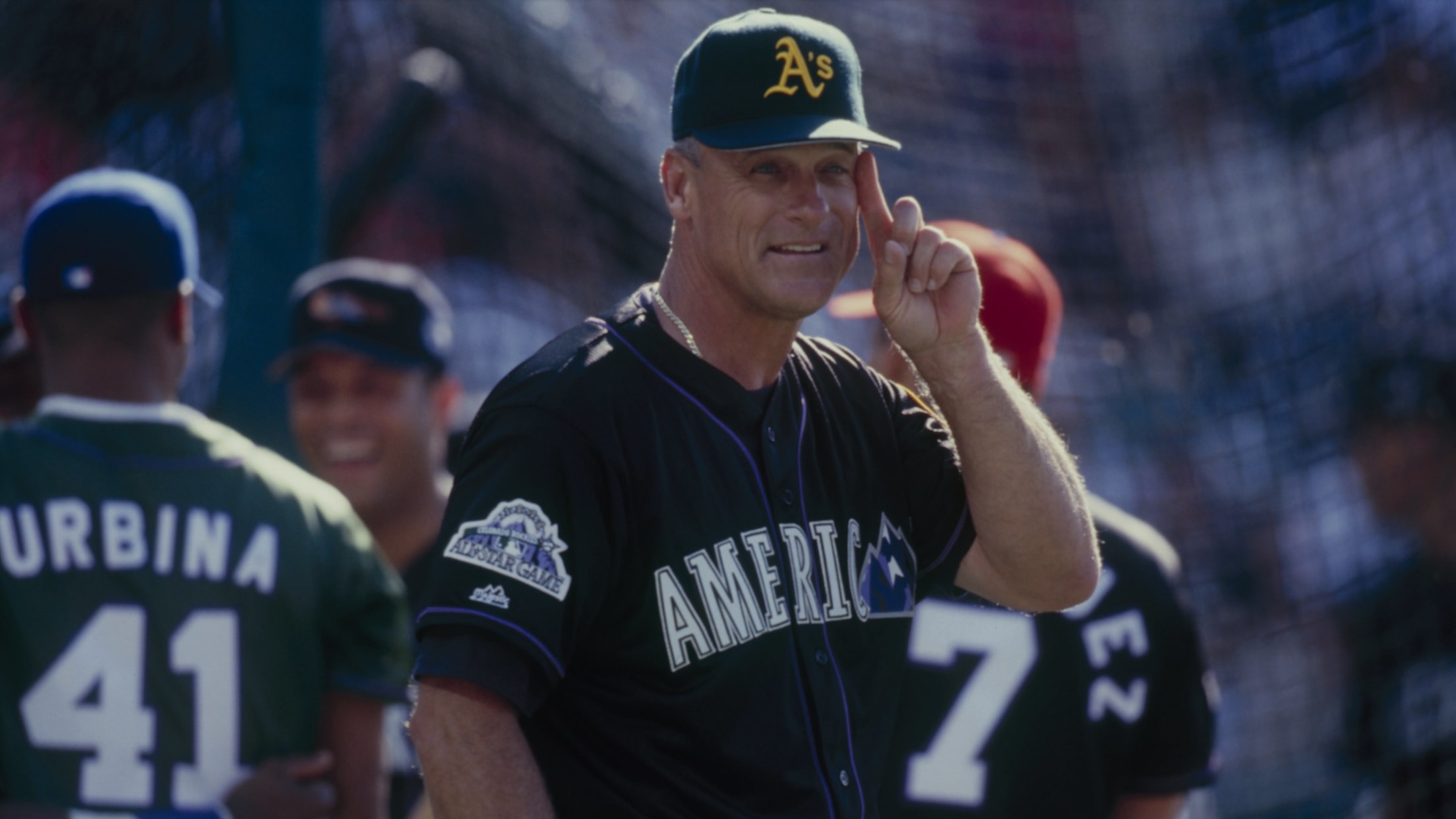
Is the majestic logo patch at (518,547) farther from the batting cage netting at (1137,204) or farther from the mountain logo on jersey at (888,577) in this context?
the batting cage netting at (1137,204)

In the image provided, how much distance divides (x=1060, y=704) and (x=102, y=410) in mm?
1845

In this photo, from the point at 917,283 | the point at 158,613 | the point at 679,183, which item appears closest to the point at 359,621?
the point at 158,613

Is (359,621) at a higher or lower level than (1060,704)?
higher

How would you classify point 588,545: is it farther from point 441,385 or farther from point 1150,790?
point 441,385

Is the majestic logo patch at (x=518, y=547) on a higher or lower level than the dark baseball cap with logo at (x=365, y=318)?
higher

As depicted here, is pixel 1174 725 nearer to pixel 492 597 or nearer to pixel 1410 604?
pixel 492 597

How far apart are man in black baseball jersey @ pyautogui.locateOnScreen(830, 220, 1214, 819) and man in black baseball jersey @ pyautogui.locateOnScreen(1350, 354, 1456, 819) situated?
2.72 meters

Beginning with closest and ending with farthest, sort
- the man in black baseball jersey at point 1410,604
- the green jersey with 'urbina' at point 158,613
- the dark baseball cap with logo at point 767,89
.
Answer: the dark baseball cap with logo at point 767,89 < the green jersey with 'urbina' at point 158,613 < the man in black baseball jersey at point 1410,604

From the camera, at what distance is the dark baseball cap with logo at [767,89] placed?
218 centimetres

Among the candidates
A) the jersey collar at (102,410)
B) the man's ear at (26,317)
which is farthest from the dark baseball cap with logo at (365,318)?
the jersey collar at (102,410)

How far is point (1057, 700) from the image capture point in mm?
3203

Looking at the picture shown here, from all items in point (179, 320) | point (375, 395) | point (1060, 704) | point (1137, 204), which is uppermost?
point (179, 320)

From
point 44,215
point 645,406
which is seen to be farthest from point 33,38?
point 645,406

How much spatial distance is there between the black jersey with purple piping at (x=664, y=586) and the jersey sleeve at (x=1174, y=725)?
3.74 ft
